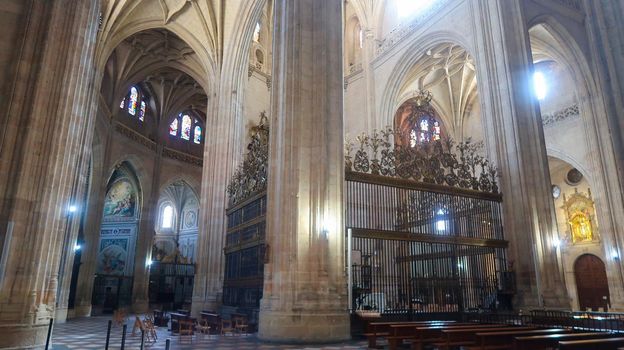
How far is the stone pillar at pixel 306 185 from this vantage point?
9086 millimetres

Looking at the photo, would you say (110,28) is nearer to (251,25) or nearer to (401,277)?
(251,25)

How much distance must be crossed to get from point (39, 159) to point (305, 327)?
6.27 metres

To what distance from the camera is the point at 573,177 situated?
2552 cm

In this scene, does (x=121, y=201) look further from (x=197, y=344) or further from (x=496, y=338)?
(x=496, y=338)

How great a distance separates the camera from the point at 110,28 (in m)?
19.4

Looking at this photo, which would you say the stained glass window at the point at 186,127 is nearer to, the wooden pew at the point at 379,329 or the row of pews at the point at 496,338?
the wooden pew at the point at 379,329

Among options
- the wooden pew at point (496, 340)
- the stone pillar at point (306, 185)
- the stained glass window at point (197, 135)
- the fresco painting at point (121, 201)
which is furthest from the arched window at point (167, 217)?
the wooden pew at point (496, 340)

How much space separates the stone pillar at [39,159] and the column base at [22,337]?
0.01 metres

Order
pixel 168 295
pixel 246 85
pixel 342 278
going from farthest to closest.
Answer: pixel 168 295, pixel 246 85, pixel 342 278

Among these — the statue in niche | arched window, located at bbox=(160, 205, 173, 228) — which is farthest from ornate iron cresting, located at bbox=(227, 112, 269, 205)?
arched window, located at bbox=(160, 205, 173, 228)

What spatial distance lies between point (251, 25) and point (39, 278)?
Result: 1497 cm

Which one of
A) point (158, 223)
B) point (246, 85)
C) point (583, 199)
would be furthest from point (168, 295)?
point (583, 199)

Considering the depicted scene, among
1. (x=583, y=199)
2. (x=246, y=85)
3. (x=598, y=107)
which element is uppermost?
(x=246, y=85)

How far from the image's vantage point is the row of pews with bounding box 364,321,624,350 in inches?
220
